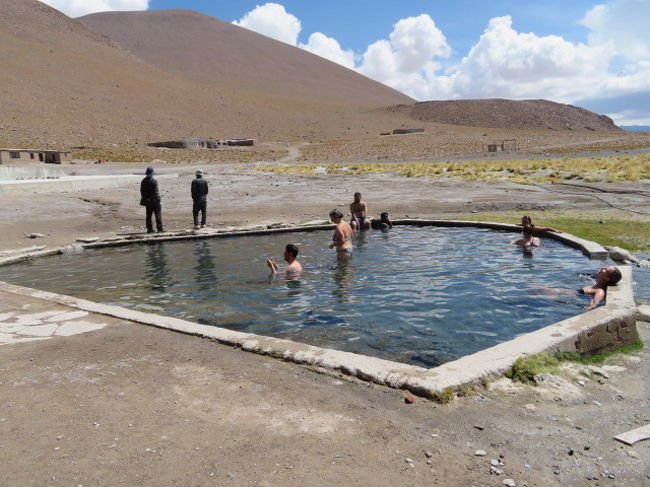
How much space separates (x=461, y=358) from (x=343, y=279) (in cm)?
485

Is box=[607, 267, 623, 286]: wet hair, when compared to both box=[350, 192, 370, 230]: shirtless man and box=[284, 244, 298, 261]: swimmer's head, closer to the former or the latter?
box=[284, 244, 298, 261]: swimmer's head

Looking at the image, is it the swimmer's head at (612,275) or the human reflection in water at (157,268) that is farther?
the human reflection in water at (157,268)

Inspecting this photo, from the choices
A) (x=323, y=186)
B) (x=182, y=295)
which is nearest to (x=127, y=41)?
(x=323, y=186)

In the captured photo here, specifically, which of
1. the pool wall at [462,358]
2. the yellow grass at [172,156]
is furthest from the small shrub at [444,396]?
the yellow grass at [172,156]

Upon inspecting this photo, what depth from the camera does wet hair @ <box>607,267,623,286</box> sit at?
6392 mm

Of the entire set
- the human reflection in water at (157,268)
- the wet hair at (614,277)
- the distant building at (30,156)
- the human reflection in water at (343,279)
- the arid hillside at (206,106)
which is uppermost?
the arid hillside at (206,106)

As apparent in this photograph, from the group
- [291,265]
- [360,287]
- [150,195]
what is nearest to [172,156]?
[150,195]

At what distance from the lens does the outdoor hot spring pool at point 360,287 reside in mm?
6242

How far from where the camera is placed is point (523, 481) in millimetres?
2768

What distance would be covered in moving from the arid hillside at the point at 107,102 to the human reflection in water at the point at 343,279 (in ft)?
217

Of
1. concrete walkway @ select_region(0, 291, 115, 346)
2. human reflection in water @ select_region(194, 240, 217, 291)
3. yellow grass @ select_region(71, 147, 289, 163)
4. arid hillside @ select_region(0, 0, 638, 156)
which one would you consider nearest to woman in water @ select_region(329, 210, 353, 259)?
human reflection in water @ select_region(194, 240, 217, 291)

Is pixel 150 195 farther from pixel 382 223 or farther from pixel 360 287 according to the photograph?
pixel 360 287

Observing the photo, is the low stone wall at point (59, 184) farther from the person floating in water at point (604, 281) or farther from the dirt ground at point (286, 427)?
the person floating in water at point (604, 281)

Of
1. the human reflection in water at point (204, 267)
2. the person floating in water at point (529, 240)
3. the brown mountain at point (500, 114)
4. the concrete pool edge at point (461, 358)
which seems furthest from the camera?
the brown mountain at point (500, 114)
